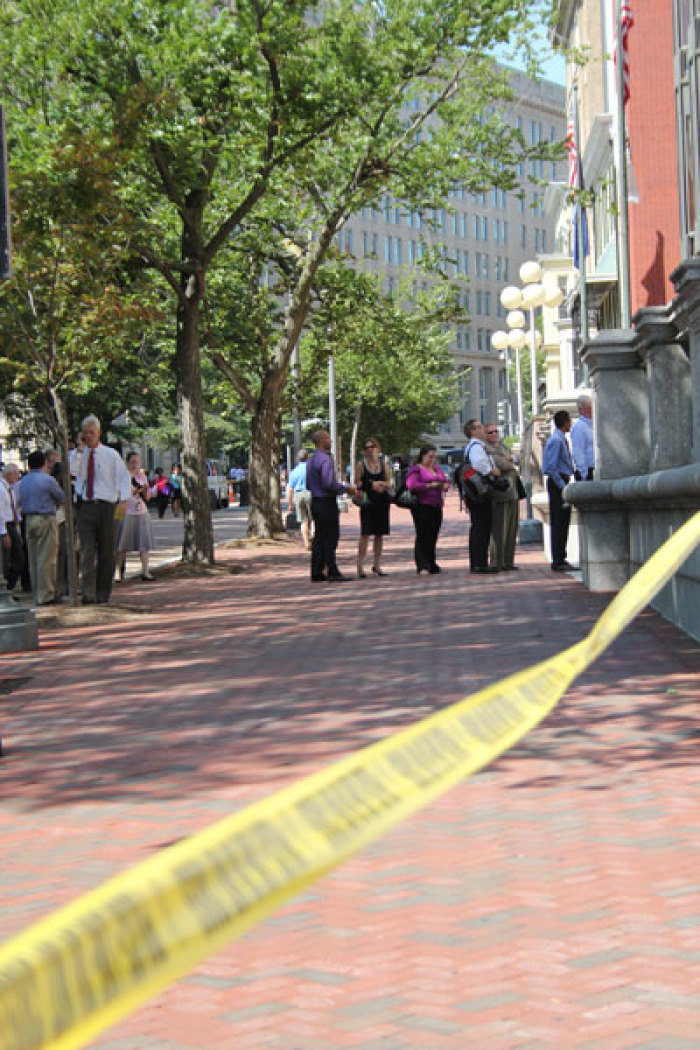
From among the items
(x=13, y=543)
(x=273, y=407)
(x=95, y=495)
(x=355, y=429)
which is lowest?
(x=13, y=543)

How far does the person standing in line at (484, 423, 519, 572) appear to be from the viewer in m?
19.2

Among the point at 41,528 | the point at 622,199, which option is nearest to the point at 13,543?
the point at 41,528

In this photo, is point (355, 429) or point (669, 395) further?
point (355, 429)

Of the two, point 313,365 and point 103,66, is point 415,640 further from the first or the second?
point 313,365

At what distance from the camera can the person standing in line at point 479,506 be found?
1897 cm

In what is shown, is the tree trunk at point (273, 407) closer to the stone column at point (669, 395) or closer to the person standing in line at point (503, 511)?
the person standing in line at point (503, 511)

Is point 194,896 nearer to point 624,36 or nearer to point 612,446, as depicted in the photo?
point 612,446

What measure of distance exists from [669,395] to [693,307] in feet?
8.13

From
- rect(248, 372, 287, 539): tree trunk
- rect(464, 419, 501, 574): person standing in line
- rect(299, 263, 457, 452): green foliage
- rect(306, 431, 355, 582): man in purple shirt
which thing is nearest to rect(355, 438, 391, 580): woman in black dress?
rect(306, 431, 355, 582): man in purple shirt

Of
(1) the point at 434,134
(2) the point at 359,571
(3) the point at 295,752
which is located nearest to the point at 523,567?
(2) the point at 359,571

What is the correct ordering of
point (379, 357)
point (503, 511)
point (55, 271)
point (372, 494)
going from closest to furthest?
point (55, 271), point (503, 511), point (372, 494), point (379, 357)

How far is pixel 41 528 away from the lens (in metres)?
17.5

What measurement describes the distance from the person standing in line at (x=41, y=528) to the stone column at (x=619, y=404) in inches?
251

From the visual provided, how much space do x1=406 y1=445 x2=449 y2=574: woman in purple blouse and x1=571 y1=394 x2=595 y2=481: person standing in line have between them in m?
2.92
